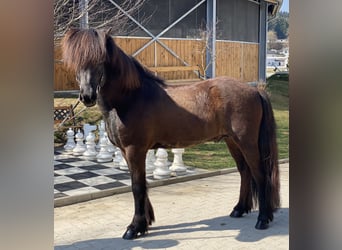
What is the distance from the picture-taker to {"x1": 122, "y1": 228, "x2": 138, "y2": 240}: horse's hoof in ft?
9.37


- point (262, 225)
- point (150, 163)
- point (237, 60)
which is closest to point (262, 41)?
point (237, 60)

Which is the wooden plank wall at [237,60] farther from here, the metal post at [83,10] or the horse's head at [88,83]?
the horse's head at [88,83]

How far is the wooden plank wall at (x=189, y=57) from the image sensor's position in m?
9.10

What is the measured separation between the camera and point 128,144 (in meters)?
2.80

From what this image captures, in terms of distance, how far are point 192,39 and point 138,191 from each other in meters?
8.41

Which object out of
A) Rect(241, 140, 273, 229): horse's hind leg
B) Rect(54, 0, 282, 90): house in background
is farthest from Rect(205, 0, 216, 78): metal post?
Rect(241, 140, 273, 229): horse's hind leg

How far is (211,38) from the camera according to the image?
1082 centimetres

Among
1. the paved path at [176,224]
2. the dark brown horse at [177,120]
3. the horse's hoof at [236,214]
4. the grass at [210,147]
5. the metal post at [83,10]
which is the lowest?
the paved path at [176,224]

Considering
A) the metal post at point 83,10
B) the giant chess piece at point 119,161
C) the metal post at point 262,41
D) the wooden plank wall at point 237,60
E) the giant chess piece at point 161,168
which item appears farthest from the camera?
the metal post at point 262,41

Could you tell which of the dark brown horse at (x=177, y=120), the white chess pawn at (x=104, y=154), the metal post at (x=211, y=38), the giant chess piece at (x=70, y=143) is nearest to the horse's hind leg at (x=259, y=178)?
the dark brown horse at (x=177, y=120)

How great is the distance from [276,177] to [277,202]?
0.73 ft

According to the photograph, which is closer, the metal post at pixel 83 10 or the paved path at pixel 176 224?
the paved path at pixel 176 224

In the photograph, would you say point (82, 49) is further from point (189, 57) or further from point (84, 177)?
point (189, 57)
